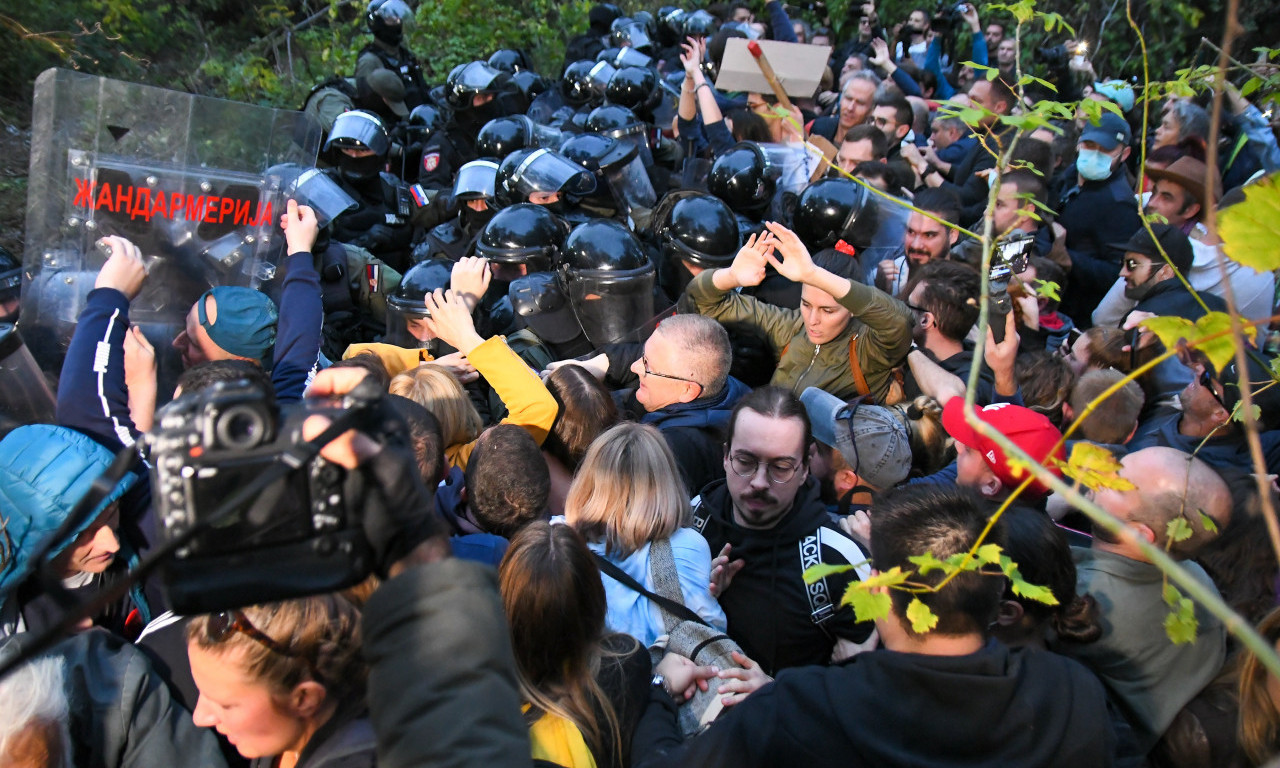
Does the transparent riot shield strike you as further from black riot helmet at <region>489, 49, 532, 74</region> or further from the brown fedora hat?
black riot helmet at <region>489, 49, 532, 74</region>

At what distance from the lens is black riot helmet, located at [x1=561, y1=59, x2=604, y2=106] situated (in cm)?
830

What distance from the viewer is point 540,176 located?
5.40 metres

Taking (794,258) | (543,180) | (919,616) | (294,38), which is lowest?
(294,38)

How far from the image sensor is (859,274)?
14.8ft

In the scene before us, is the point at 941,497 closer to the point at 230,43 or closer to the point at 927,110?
the point at 927,110

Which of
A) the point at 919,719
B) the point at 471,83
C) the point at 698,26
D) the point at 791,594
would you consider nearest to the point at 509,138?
the point at 471,83

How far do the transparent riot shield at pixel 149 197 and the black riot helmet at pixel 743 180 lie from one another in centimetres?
236

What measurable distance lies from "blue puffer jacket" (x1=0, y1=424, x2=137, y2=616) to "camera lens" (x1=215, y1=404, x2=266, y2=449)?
1383mm

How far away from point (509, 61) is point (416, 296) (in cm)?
579

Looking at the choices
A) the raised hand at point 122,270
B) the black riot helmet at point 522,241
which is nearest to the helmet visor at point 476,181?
the black riot helmet at point 522,241

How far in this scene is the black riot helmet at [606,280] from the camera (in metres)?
4.37

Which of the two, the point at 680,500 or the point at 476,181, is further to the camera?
the point at 476,181

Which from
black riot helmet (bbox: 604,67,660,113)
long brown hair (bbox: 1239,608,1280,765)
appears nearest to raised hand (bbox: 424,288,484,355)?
long brown hair (bbox: 1239,608,1280,765)

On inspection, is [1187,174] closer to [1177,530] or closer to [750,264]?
[750,264]
